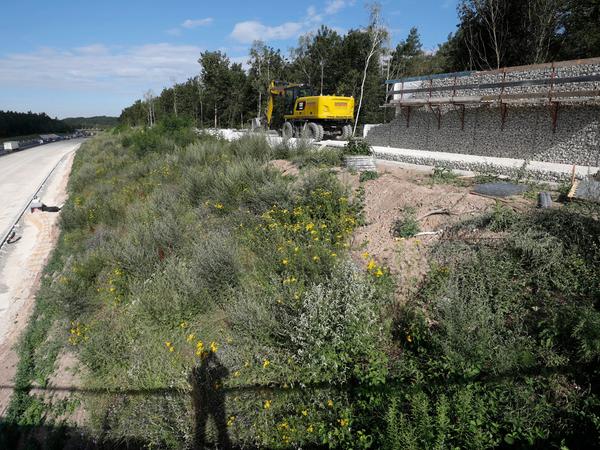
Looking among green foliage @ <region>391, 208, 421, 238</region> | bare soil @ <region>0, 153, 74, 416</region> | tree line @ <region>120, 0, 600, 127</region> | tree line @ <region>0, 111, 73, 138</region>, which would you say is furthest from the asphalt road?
tree line @ <region>0, 111, 73, 138</region>

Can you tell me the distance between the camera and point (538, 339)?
3498 millimetres

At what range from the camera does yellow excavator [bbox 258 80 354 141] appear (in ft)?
55.9

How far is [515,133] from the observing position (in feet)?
36.1

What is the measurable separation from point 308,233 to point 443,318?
2.52 metres

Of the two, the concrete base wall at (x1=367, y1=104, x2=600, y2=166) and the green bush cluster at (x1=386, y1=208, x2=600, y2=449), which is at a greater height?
the concrete base wall at (x1=367, y1=104, x2=600, y2=166)

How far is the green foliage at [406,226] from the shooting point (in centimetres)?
552

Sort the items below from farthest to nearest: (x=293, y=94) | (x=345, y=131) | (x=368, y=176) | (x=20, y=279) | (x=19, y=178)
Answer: (x=19, y=178), (x=293, y=94), (x=345, y=131), (x=20, y=279), (x=368, y=176)

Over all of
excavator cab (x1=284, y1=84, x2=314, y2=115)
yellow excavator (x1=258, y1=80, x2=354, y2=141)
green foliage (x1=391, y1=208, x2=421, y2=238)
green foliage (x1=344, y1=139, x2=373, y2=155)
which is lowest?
green foliage (x1=391, y1=208, x2=421, y2=238)

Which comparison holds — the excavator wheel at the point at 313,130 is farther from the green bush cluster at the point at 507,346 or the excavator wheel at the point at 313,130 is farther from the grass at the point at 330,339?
the green bush cluster at the point at 507,346

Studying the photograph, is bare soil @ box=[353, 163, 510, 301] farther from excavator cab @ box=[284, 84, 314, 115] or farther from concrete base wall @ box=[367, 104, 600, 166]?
excavator cab @ box=[284, 84, 314, 115]

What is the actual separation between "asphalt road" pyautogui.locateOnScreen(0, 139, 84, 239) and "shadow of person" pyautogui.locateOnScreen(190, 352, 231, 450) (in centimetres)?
1496

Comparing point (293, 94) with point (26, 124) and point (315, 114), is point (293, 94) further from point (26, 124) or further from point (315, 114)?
point (26, 124)

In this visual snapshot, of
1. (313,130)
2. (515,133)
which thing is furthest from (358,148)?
(313,130)

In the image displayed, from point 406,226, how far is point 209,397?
11.4 ft
